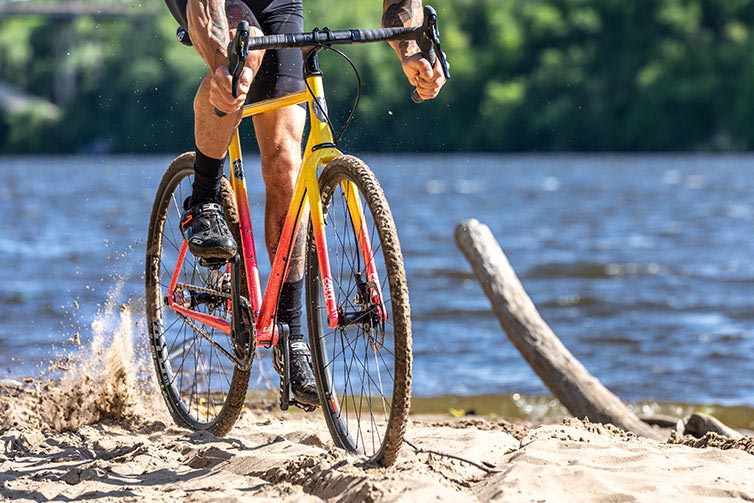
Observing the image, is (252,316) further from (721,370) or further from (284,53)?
(721,370)

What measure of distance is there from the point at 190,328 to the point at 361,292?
1669mm

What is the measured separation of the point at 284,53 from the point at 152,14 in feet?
192

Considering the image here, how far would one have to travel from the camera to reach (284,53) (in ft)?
15.9

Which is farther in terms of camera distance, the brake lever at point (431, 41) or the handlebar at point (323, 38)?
the brake lever at point (431, 41)

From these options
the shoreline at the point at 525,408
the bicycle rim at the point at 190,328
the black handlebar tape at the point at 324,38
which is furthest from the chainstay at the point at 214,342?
the shoreline at the point at 525,408

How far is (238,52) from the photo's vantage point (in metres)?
4.17

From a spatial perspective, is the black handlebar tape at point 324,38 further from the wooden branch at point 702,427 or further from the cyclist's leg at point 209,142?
the wooden branch at point 702,427

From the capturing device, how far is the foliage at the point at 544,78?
248 feet

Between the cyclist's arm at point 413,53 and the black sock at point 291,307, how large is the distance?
2.81 ft

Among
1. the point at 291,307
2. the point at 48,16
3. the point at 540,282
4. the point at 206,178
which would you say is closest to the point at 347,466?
the point at 291,307

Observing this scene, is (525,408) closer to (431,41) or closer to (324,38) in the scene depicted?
(431,41)

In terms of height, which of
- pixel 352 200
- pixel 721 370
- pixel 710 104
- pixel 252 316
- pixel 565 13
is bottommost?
pixel 721 370

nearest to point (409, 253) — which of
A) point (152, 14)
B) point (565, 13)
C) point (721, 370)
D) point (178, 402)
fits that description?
point (721, 370)

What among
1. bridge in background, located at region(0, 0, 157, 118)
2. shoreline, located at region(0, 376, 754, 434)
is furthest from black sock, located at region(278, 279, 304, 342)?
bridge in background, located at region(0, 0, 157, 118)
